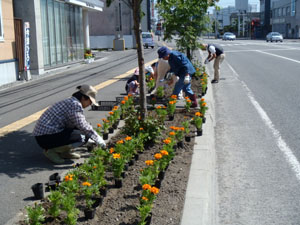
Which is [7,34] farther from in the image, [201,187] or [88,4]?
[201,187]

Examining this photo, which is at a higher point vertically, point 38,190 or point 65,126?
point 65,126

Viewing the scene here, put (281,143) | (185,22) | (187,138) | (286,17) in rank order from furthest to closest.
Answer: (286,17) → (185,22) → (281,143) → (187,138)

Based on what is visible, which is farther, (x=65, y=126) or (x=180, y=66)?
(x=180, y=66)

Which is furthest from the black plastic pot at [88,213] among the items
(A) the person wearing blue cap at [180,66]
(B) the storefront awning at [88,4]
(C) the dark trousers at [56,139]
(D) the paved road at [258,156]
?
(B) the storefront awning at [88,4]

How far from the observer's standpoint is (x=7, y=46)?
14.9m

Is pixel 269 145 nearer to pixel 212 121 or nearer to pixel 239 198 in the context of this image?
pixel 212 121

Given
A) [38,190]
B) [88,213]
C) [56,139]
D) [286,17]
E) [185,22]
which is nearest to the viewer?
[88,213]

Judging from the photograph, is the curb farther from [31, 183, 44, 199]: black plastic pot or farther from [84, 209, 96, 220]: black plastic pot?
[31, 183, 44, 199]: black plastic pot

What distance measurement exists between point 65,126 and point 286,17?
8938 cm

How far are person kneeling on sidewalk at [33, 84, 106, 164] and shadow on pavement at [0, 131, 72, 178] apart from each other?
22cm

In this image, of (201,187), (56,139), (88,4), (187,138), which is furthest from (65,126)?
(88,4)

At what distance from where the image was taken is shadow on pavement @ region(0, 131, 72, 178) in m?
5.37

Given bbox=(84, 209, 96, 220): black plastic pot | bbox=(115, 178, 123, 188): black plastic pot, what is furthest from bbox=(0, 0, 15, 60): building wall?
bbox=(84, 209, 96, 220): black plastic pot

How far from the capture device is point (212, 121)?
8156mm
